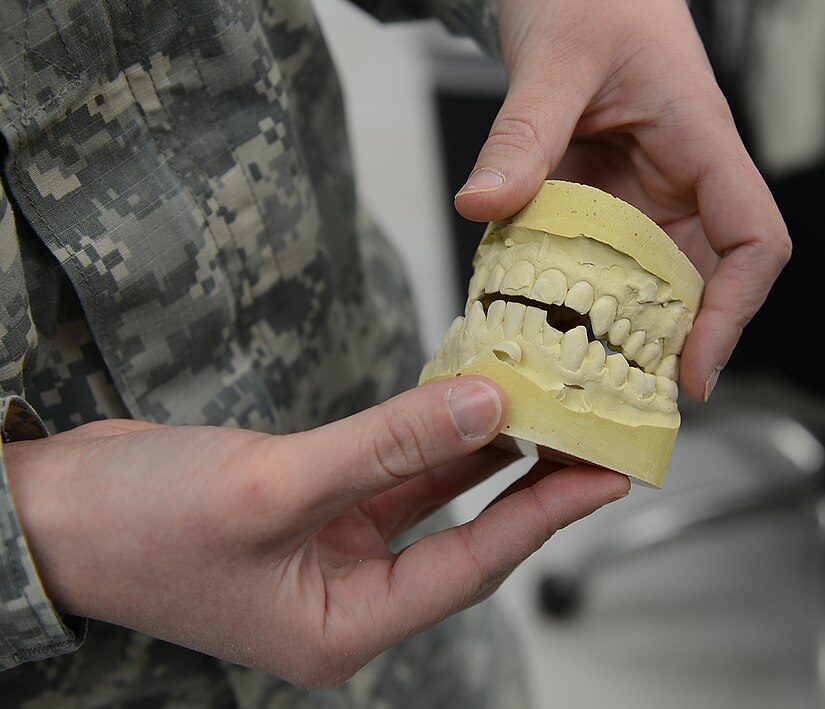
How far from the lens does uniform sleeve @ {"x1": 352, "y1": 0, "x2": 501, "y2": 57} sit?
794mm

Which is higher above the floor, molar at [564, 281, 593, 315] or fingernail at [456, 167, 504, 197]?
fingernail at [456, 167, 504, 197]

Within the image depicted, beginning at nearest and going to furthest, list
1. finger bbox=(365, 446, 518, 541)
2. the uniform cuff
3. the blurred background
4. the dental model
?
the uniform cuff < the dental model < finger bbox=(365, 446, 518, 541) < the blurred background

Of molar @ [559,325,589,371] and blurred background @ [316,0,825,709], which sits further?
blurred background @ [316,0,825,709]

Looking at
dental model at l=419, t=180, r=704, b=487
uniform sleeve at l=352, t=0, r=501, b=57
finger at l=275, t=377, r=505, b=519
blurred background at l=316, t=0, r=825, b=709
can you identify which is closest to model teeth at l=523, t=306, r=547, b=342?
dental model at l=419, t=180, r=704, b=487

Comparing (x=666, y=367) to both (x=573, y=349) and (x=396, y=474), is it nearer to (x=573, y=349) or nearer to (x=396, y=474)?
(x=573, y=349)

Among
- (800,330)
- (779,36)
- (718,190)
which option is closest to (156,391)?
(718,190)

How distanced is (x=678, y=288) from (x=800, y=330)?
2.69ft

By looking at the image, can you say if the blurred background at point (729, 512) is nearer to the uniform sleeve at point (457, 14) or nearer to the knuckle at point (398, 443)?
the uniform sleeve at point (457, 14)

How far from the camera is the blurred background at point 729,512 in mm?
1430

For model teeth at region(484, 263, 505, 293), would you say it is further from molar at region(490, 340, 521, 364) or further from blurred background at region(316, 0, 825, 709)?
blurred background at region(316, 0, 825, 709)

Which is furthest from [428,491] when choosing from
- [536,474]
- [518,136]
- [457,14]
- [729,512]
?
[729,512]

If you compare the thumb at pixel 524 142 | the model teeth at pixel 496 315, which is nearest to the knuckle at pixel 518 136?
the thumb at pixel 524 142

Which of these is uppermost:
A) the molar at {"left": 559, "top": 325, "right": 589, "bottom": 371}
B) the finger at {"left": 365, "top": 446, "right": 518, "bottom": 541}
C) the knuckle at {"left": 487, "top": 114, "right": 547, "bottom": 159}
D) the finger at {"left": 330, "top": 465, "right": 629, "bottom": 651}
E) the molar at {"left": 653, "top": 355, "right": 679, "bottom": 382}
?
the knuckle at {"left": 487, "top": 114, "right": 547, "bottom": 159}

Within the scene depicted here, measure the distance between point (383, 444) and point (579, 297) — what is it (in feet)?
0.64
